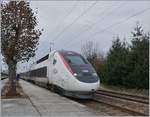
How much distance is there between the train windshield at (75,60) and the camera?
2373 cm

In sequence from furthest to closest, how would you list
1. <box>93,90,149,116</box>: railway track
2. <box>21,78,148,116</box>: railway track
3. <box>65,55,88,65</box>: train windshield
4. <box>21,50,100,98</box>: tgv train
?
<box>65,55,88,65</box>: train windshield → <box>21,50,100,98</box>: tgv train → <box>93,90,149,116</box>: railway track → <box>21,78,148,116</box>: railway track

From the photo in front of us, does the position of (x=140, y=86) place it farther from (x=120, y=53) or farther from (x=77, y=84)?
(x=77, y=84)

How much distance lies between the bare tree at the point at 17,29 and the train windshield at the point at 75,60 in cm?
232

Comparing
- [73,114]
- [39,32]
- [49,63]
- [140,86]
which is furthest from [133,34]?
[73,114]

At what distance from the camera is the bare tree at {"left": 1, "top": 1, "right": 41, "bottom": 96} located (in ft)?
76.4

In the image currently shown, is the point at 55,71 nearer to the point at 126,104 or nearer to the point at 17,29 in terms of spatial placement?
the point at 17,29

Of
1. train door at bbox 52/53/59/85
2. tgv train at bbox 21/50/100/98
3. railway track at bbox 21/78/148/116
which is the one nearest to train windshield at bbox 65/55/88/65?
tgv train at bbox 21/50/100/98

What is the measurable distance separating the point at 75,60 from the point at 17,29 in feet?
13.0

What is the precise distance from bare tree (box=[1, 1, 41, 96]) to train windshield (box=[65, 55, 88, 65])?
2321mm

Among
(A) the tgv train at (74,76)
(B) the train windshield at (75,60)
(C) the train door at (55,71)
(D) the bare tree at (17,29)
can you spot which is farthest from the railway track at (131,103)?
(D) the bare tree at (17,29)

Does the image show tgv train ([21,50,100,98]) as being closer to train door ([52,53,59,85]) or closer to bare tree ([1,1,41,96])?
train door ([52,53,59,85])

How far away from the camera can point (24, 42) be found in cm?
2373

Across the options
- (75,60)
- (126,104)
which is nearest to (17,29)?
(75,60)

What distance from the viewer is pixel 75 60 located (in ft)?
79.3
